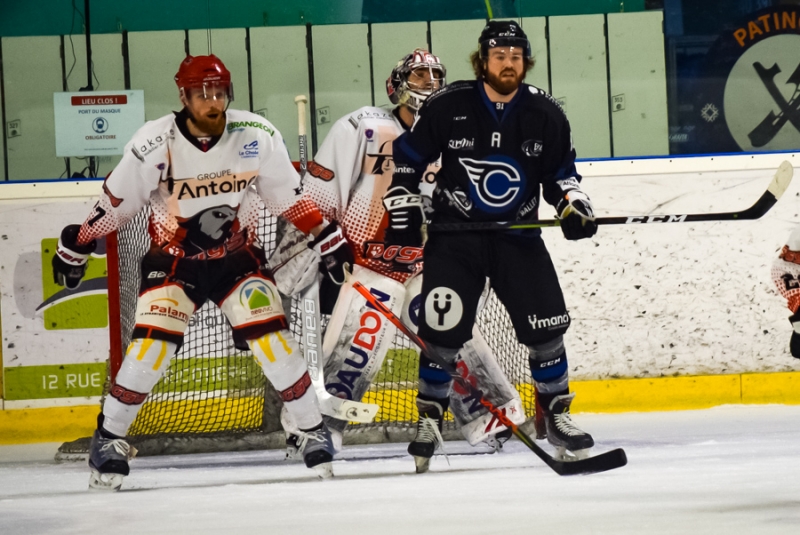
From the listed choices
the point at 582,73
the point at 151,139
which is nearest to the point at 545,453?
the point at 151,139

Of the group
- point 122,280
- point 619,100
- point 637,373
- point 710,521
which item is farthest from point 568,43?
point 710,521

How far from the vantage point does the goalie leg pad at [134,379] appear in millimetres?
3047

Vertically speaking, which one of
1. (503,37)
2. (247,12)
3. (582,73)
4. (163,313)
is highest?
(247,12)

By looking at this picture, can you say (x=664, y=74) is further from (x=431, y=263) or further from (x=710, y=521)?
(x=710, y=521)

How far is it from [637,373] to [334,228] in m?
1.56

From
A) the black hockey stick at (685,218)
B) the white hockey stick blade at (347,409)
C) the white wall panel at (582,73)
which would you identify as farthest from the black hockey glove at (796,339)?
the white wall panel at (582,73)

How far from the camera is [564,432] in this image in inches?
120

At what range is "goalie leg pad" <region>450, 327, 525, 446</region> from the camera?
3.53 m

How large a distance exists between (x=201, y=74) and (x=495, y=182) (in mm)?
809

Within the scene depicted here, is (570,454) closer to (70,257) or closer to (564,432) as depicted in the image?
(564,432)

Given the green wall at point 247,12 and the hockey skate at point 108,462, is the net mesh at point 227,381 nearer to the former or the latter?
the hockey skate at point 108,462

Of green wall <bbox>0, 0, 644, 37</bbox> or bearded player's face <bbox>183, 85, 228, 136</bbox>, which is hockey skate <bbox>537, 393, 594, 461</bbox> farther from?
green wall <bbox>0, 0, 644, 37</bbox>

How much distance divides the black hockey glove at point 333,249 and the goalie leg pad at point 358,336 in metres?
0.22

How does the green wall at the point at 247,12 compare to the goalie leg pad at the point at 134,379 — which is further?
the green wall at the point at 247,12
